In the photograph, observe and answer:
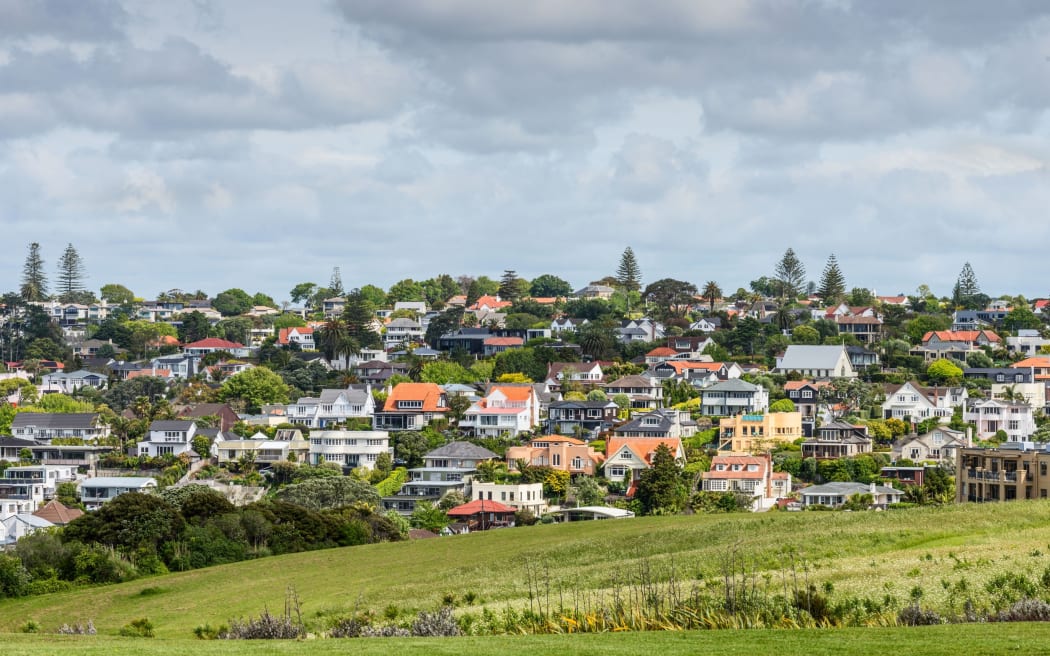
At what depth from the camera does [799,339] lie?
457 feet

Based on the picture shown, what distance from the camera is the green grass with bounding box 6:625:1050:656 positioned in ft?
83.3

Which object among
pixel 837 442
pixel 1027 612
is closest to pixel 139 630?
pixel 1027 612

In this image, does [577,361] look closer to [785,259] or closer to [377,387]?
[377,387]

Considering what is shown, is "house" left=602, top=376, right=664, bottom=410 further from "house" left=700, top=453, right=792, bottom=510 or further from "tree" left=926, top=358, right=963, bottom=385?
"house" left=700, top=453, right=792, bottom=510

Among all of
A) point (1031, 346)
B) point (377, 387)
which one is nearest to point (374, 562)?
point (377, 387)

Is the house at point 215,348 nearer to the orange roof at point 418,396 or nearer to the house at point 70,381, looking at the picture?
the house at point 70,381

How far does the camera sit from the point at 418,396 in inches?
4641

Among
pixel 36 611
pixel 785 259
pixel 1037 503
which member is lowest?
pixel 36 611

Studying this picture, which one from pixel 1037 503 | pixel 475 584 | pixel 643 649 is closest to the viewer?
pixel 643 649

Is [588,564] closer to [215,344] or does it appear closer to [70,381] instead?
[70,381]

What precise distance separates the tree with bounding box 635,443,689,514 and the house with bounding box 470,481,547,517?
5620mm

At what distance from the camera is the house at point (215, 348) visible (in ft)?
527

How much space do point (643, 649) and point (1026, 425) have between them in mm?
85347

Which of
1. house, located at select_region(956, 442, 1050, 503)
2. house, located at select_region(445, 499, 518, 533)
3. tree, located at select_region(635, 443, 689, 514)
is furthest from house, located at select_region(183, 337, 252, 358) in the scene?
house, located at select_region(956, 442, 1050, 503)
